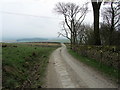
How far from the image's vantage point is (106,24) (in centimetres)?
3516

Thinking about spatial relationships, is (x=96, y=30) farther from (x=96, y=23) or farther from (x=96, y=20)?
(x=96, y=20)

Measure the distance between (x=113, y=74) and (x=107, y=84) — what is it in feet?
5.10

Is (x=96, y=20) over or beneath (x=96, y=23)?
over

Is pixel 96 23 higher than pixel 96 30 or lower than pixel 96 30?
higher

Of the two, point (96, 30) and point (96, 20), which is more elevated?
point (96, 20)

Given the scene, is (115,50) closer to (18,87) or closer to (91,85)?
(91,85)

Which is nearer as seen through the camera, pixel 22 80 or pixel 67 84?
pixel 67 84

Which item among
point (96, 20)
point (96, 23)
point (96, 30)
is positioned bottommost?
point (96, 30)

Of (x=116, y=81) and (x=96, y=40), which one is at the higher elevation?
(x=96, y=40)

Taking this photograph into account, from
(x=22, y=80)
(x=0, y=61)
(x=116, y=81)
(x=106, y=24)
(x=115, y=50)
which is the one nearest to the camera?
(x=116, y=81)

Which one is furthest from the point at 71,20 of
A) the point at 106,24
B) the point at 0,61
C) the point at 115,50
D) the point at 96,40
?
the point at 0,61

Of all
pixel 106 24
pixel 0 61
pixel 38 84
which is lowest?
pixel 38 84

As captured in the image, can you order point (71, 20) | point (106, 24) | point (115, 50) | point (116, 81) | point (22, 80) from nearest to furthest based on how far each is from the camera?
point (116, 81) → point (22, 80) → point (115, 50) → point (106, 24) → point (71, 20)

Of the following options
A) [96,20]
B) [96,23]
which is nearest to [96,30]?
[96,23]
